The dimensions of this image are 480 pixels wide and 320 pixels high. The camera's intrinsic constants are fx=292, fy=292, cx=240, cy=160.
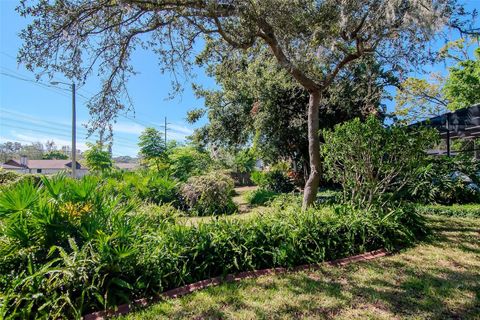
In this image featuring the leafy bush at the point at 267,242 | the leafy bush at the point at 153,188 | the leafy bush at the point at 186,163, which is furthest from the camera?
the leafy bush at the point at 186,163

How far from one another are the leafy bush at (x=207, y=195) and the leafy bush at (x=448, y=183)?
5.74m

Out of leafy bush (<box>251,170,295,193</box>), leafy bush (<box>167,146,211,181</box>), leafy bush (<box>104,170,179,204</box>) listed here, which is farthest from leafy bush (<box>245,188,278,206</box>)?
leafy bush (<box>167,146,211,181</box>)

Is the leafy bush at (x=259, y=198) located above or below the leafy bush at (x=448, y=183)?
below

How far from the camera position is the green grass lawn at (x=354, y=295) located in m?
2.83

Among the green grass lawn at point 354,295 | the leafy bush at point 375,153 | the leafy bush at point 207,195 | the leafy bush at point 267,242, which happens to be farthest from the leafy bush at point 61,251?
the leafy bush at point 207,195

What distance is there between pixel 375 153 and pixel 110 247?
15.1ft

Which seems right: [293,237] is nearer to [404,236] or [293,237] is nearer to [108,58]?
[404,236]

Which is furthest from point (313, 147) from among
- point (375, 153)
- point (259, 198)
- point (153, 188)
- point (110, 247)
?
point (153, 188)

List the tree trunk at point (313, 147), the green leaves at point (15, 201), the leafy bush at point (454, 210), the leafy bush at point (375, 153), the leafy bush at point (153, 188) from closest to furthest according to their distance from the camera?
the green leaves at point (15, 201), the leafy bush at point (375, 153), the tree trunk at point (313, 147), the leafy bush at point (454, 210), the leafy bush at point (153, 188)

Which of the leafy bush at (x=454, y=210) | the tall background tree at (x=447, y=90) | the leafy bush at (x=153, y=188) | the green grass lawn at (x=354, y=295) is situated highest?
the tall background tree at (x=447, y=90)

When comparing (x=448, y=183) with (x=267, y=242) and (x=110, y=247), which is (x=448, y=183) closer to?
(x=267, y=242)

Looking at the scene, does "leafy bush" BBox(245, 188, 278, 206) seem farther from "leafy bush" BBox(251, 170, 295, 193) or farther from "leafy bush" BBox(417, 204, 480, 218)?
"leafy bush" BBox(417, 204, 480, 218)

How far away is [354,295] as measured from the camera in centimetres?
321

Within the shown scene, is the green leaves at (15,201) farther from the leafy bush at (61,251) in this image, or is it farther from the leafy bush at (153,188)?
the leafy bush at (153,188)
